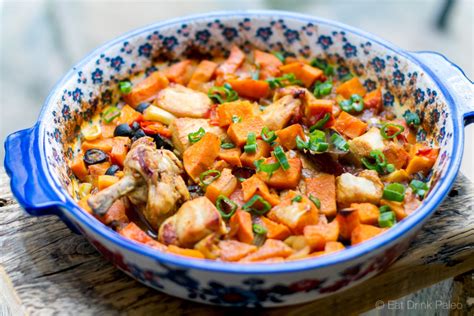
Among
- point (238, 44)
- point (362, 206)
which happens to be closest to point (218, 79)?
point (238, 44)

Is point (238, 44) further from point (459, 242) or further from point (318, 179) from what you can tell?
point (459, 242)

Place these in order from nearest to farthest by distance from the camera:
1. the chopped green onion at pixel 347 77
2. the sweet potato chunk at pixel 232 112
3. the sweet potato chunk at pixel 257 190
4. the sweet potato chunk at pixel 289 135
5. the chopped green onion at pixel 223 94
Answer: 1. the sweet potato chunk at pixel 257 190
2. the sweet potato chunk at pixel 289 135
3. the sweet potato chunk at pixel 232 112
4. the chopped green onion at pixel 223 94
5. the chopped green onion at pixel 347 77

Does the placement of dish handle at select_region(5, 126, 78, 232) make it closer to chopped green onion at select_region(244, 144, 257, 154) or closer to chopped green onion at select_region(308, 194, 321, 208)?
chopped green onion at select_region(244, 144, 257, 154)

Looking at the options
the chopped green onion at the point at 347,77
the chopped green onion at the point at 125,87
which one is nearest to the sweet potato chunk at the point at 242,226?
the chopped green onion at the point at 125,87

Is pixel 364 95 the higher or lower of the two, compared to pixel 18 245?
higher

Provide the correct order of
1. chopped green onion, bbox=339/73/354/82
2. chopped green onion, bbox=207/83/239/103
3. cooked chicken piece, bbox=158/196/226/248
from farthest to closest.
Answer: chopped green onion, bbox=339/73/354/82, chopped green onion, bbox=207/83/239/103, cooked chicken piece, bbox=158/196/226/248

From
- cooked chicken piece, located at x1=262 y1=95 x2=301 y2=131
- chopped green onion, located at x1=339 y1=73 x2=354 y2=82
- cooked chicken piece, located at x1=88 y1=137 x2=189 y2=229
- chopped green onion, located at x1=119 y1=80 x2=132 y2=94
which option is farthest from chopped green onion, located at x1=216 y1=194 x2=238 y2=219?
chopped green onion, located at x1=339 y1=73 x2=354 y2=82

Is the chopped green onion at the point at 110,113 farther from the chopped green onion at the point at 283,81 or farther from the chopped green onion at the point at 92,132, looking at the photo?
the chopped green onion at the point at 283,81
